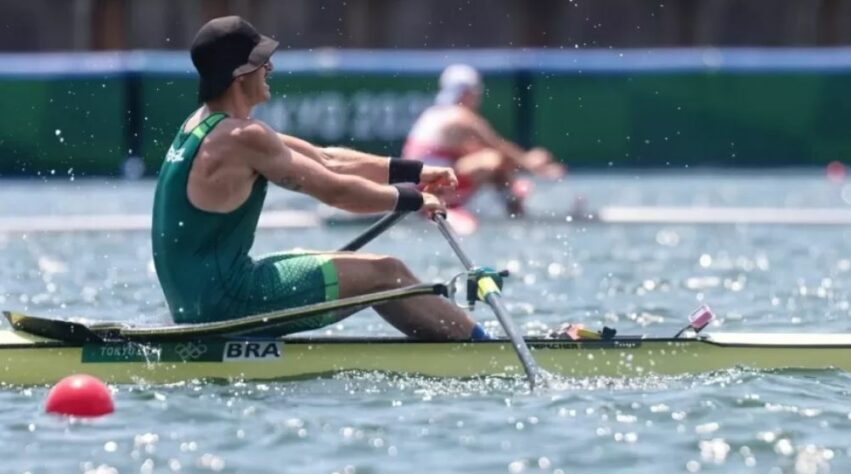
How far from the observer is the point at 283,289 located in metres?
8.44

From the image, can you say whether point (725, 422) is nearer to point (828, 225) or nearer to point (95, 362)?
point (95, 362)

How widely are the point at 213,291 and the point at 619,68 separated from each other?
13.8m

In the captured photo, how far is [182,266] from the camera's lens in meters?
8.30

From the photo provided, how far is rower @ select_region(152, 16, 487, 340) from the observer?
822cm

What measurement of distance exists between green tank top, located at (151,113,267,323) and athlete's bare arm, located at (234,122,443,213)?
0.44 feet

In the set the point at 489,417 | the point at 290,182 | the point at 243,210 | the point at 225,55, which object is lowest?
the point at 489,417

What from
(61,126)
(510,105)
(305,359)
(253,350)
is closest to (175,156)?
(253,350)

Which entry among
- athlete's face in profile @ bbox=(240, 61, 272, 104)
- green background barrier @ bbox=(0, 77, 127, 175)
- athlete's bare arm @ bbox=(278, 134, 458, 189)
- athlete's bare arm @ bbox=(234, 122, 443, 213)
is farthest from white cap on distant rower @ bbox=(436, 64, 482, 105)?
Answer: athlete's face in profile @ bbox=(240, 61, 272, 104)

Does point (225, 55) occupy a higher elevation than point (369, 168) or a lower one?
higher

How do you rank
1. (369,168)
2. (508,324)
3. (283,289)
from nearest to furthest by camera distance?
(508,324) → (283,289) → (369,168)

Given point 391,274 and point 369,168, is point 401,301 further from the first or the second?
point 369,168

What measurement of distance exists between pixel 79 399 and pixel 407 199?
175 cm

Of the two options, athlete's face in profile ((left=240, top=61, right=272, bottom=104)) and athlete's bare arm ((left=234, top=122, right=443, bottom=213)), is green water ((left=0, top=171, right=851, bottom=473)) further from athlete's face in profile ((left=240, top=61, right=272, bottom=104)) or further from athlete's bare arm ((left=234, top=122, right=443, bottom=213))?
athlete's face in profile ((left=240, top=61, right=272, bottom=104))

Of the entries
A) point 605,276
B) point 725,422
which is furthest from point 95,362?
point 605,276
